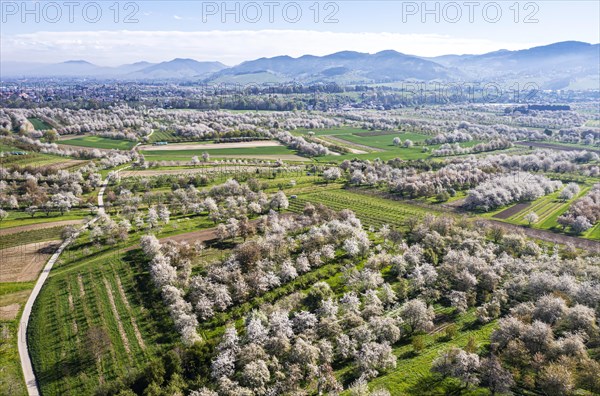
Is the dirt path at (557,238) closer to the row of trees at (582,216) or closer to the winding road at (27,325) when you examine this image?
the row of trees at (582,216)

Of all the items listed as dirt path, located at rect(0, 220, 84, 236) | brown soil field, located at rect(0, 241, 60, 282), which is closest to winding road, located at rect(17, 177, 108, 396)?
brown soil field, located at rect(0, 241, 60, 282)

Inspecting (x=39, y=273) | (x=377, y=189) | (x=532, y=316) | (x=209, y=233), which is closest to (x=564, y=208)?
(x=377, y=189)

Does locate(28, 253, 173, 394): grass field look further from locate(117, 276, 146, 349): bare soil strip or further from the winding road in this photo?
the winding road

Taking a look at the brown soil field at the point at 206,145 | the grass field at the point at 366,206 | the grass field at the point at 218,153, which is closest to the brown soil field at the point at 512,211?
the grass field at the point at 366,206

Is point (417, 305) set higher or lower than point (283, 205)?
lower

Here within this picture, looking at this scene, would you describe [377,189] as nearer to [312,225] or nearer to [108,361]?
[312,225]

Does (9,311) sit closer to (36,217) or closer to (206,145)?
(36,217)

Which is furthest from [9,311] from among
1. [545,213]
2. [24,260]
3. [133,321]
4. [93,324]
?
[545,213]
